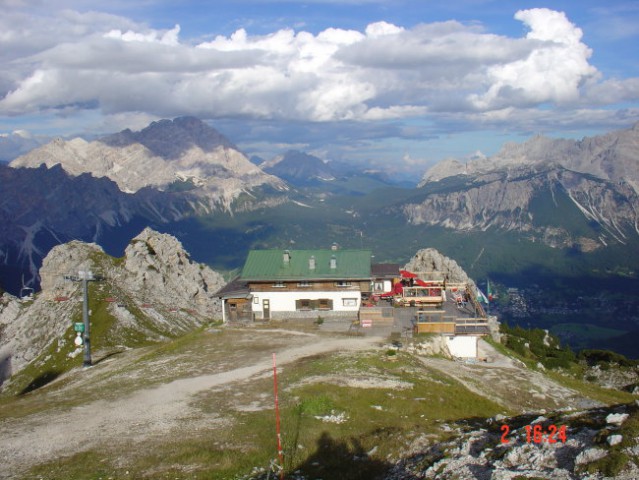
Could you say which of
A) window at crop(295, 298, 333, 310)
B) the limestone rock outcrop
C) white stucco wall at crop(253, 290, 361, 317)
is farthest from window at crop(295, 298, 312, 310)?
the limestone rock outcrop

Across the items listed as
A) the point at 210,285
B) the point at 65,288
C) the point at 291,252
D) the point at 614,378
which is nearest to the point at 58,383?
the point at 291,252

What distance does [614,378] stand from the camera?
98250 mm

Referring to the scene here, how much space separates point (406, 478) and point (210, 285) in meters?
135

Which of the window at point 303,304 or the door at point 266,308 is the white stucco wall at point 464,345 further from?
the door at point 266,308

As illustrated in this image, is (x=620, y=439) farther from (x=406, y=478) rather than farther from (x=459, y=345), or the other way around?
(x=459, y=345)

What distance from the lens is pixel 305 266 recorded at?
81.3 metres

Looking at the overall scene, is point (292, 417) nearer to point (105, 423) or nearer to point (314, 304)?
point (105, 423)
